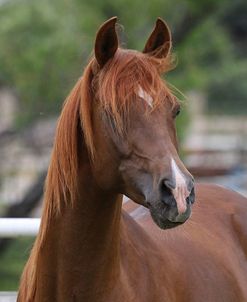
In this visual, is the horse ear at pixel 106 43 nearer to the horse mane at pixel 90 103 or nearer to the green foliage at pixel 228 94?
the horse mane at pixel 90 103

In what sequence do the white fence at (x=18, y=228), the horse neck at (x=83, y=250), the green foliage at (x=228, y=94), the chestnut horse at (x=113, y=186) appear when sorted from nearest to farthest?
the chestnut horse at (x=113, y=186) → the horse neck at (x=83, y=250) → the white fence at (x=18, y=228) → the green foliage at (x=228, y=94)

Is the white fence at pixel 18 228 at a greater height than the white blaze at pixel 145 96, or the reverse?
the white blaze at pixel 145 96

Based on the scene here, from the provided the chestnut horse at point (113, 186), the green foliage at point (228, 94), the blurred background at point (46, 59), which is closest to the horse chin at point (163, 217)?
the chestnut horse at point (113, 186)

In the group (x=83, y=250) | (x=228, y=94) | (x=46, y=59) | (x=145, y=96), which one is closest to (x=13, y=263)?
(x=46, y=59)

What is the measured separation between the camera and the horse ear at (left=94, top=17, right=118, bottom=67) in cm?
389

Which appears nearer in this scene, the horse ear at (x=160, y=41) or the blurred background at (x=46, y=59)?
the horse ear at (x=160, y=41)

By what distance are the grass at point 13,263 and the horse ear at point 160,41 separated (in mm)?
5938

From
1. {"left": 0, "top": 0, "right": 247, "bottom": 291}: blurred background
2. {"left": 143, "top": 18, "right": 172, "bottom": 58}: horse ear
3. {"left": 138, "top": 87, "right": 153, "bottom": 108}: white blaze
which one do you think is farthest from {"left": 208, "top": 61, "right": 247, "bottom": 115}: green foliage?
{"left": 138, "top": 87, "right": 153, "bottom": 108}: white blaze

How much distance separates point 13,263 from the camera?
11.4 m

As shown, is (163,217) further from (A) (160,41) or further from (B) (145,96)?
(A) (160,41)

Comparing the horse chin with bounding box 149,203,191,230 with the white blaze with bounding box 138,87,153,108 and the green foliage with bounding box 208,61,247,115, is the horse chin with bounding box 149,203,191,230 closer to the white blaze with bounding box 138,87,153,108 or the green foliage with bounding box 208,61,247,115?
the white blaze with bounding box 138,87,153,108

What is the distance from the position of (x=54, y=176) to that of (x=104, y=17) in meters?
7.74

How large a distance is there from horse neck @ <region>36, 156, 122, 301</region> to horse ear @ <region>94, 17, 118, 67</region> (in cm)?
53

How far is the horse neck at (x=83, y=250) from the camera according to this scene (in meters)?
4.05
